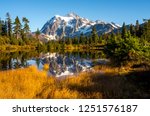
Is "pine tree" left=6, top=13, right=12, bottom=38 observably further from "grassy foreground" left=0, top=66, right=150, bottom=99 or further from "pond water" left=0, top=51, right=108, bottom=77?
"grassy foreground" left=0, top=66, right=150, bottom=99

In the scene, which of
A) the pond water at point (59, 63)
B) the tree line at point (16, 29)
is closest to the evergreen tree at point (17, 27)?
the tree line at point (16, 29)

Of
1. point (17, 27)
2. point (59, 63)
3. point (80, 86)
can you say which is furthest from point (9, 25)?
point (80, 86)

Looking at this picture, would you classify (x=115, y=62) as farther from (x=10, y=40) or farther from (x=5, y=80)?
(x=10, y=40)

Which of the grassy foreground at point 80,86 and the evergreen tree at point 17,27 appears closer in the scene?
the grassy foreground at point 80,86

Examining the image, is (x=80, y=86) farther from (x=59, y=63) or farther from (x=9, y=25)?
(x=9, y=25)

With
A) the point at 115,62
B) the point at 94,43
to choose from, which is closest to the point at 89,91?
the point at 115,62

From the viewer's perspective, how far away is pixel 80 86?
16.4 m

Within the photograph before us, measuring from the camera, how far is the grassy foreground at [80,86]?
14.0 meters

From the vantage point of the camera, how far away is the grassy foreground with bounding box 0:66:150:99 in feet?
46.0

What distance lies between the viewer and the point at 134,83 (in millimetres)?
17125

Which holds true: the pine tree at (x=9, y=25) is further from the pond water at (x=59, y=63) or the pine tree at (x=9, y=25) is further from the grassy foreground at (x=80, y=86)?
the grassy foreground at (x=80, y=86)

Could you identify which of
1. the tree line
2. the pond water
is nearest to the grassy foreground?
→ the pond water

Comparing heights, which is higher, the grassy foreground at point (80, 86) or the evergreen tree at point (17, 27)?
the evergreen tree at point (17, 27)

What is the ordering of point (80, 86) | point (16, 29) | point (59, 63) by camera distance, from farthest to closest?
point (16, 29) < point (59, 63) < point (80, 86)
